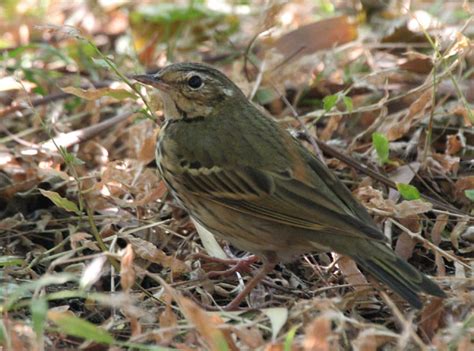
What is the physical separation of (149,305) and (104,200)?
3.66 feet

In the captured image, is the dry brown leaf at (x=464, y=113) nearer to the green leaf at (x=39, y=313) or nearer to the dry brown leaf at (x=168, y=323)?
the dry brown leaf at (x=168, y=323)

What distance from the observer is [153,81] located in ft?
15.6

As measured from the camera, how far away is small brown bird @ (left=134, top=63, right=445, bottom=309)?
13.5ft

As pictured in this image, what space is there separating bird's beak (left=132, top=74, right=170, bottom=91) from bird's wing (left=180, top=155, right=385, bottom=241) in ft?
1.65

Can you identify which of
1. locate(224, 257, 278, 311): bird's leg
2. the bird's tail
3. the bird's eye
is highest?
the bird's eye

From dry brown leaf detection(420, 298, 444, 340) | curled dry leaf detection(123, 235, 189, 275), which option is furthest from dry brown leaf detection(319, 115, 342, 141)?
dry brown leaf detection(420, 298, 444, 340)

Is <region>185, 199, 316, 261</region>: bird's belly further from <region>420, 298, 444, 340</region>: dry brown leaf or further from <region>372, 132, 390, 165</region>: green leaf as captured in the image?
<region>372, 132, 390, 165</region>: green leaf

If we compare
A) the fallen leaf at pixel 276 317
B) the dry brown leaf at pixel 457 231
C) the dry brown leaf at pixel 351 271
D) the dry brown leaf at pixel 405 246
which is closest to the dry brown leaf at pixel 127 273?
the fallen leaf at pixel 276 317

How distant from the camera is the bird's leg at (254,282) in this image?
427 cm

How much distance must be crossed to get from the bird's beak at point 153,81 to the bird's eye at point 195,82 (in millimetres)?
118

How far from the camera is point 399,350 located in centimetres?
361

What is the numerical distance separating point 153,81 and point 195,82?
0.73 feet

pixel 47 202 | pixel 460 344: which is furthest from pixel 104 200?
pixel 460 344

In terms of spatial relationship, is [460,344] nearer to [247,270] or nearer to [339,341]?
→ [339,341]
